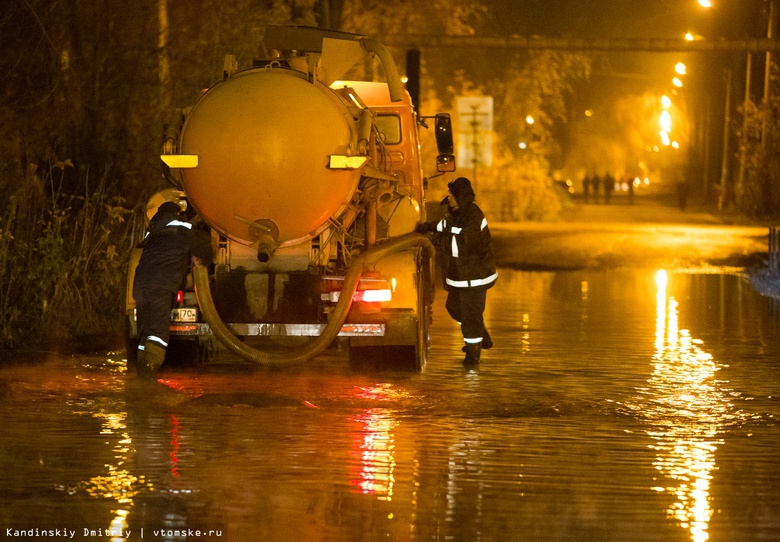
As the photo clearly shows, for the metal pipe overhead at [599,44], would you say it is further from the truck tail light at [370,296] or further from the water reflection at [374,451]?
the water reflection at [374,451]

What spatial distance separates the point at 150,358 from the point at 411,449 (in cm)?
336

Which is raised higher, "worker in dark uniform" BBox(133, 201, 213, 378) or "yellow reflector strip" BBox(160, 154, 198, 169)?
"yellow reflector strip" BBox(160, 154, 198, 169)

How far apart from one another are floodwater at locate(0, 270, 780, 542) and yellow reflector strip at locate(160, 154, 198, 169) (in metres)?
1.76

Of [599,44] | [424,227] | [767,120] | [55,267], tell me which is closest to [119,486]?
[424,227]

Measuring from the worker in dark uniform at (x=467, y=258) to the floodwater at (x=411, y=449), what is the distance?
363mm

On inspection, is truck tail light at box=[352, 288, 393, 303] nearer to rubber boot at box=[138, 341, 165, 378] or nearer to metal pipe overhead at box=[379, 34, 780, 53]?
rubber boot at box=[138, 341, 165, 378]

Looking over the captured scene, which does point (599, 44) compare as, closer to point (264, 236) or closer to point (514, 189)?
point (514, 189)

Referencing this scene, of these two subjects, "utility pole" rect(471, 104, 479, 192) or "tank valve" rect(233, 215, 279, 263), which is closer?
"tank valve" rect(233, 215, 279, 263)

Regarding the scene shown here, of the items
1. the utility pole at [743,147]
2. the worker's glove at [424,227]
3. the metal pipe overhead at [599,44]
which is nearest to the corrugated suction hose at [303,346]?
the worker's glove at [424,227]

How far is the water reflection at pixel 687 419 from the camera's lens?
23.7 feet

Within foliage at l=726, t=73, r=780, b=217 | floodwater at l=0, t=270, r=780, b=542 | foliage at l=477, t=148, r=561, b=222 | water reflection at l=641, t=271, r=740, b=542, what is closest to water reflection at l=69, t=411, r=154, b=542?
floodwater at l=0, t=270, r=780, b=542

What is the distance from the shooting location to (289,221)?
11.4 m

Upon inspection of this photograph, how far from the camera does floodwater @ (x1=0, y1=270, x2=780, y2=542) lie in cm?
674

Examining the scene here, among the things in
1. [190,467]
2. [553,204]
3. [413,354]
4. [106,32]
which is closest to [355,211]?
[413,354]
